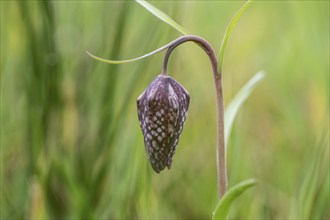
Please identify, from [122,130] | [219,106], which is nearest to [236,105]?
[219,106]

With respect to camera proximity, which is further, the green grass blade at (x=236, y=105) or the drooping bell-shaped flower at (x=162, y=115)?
the green grass blade at (x=236, y=105)

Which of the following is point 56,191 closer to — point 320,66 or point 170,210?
point 170,210

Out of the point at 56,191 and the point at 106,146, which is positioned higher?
the point at 106,146

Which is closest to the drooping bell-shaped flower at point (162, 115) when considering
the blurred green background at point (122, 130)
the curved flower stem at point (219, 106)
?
the curved flower stem at point (219, 106)

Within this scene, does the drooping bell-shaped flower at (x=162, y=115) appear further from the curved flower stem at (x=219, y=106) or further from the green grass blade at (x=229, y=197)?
the green grass blade at (x=229, y=197)

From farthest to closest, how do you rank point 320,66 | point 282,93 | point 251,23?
1. point 251,23
2. point 282,93
3. point 320,66

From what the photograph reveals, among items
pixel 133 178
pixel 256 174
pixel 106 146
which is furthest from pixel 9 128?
pixel 256 174

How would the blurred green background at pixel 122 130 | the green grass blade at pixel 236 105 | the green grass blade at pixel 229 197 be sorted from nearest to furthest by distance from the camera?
the green grass blade at pixel 229 197
the green grass blade at pixel 236 105
the blurred green background at pixel 122 130
